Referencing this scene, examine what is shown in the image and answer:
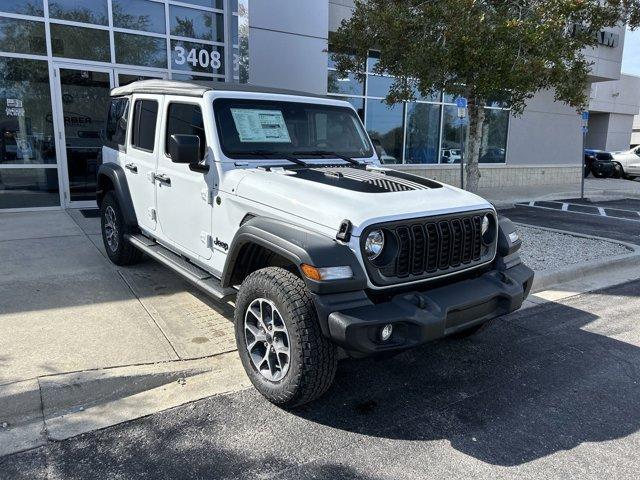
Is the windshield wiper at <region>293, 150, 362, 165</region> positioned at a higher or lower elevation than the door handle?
higher

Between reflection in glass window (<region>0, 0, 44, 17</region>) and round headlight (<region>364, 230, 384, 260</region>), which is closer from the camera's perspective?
round headlight (<region>364, 230, 384, 260</region>)

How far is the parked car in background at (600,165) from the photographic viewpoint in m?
22.6

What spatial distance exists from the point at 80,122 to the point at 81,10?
1.97m

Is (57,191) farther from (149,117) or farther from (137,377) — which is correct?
(137,377)

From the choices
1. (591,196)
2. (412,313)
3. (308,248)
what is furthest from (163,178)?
(591,196)

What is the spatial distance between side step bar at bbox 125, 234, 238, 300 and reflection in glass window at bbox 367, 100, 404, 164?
9221mm

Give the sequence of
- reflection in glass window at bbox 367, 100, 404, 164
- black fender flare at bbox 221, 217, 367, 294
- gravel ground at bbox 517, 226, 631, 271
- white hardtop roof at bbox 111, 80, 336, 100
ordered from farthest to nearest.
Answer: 1. reflection in glass window at bbox 367, 100, 404, 164
2. gravel ground at bbox 517, 226, 631, 271
3. white hardtop roof at bbox 111, 80, 336, 100
4. black fender flare at bbox 221, 217, 367, 294

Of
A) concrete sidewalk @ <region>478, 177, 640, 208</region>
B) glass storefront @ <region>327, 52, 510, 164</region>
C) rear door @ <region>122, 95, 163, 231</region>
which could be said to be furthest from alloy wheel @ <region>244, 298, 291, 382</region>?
concrete sidewalk @ <region>478, 177, 640, 208</region>

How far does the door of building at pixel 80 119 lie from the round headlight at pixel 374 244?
769 cm

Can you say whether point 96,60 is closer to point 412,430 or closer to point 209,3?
point 209,3

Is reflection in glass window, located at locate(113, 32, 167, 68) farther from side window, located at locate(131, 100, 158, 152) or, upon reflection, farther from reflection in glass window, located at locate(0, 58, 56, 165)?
side window, located at locate(131, 100, 158, 152)

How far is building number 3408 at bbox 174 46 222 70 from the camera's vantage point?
10.1m

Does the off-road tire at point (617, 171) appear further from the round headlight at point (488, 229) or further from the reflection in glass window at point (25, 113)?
the reflection in glass window at point (25, 113)

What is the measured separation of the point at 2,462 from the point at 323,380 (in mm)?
1805
